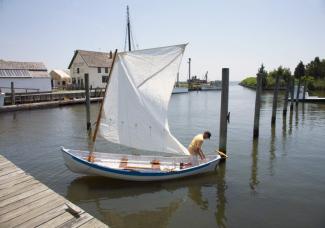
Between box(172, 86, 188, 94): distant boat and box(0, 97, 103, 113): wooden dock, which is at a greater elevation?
box(172, 86, 188, 94): distant boat

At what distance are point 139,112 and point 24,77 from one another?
44254mm

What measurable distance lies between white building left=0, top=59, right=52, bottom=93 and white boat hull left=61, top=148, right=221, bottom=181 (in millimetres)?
37698

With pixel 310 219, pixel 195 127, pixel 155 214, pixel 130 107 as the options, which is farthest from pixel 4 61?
pixel 310 219

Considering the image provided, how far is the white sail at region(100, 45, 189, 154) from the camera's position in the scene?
38.3 ft

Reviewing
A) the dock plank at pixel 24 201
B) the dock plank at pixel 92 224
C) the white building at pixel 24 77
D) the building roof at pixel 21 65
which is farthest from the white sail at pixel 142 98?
the building roof at pixel 21 65

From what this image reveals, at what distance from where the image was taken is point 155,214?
10.2 meters

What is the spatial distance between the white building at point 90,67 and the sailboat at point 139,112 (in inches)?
2131

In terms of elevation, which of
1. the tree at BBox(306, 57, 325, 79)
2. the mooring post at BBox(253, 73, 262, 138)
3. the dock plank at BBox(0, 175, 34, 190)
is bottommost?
the dock plank at BBox(0, 175, 34, 190)

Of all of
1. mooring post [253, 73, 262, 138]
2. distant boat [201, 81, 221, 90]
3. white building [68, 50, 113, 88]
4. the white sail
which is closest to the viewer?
the white sail

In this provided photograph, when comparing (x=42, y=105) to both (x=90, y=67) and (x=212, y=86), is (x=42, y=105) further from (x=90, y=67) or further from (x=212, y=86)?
(x=212, y=86)

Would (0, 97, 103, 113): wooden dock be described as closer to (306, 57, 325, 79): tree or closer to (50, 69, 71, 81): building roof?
(50, 69, 71, 81): building roof

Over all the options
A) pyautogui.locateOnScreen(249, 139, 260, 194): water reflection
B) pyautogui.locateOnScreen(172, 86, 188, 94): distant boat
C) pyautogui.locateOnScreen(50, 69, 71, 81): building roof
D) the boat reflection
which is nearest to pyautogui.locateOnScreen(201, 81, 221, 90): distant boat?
pyautogui.locateOnScreen(172, 86, 188, 94): distant boat

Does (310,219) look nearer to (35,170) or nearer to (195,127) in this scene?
(35,170)

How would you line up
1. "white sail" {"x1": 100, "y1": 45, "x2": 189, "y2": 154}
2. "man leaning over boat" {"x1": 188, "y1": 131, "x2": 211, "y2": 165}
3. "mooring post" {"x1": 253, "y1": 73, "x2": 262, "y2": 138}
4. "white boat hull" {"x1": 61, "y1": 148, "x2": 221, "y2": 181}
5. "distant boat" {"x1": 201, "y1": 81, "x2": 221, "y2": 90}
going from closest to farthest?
"white sail" {"x1": 100, "y1": 45, "x2": 189, "y2": 154} < "white boat hull" {"x1": 61, "y1": 148, "x2": 221, "y2": 181} < "man leaning over boat" {"x1": 188, "y1": 131, "x2": 211, "y2": 165} < "mooring post" {"x1": 253, "y1": 73, "x2": 262, "y2": 138} < "distant boat" {"x1": 201, "y1": 81, "x2": 221, "y2": 90}
